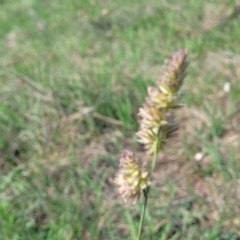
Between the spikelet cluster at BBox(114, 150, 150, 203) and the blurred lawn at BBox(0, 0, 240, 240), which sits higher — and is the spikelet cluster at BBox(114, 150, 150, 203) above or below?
above

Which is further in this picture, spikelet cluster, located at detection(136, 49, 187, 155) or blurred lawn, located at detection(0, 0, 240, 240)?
blurred lawn, located at detection(0, 0, 240, 240)

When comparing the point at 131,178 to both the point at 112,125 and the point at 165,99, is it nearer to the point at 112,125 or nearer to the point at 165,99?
the point at 165,99

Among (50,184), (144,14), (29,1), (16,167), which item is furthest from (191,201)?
(29,1)

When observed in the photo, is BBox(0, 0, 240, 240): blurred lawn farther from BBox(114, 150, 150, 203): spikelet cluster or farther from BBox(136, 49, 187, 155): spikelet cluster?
BBox(136, 49, 187, 155): spikelet cluster

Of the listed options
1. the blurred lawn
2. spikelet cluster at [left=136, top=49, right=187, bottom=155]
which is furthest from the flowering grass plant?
the blurred lawn

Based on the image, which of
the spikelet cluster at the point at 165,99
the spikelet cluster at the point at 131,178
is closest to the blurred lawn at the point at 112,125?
the spikelet cluster at the point at 131,178
